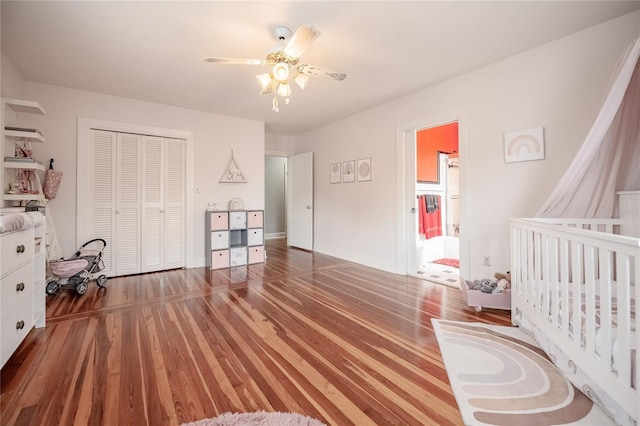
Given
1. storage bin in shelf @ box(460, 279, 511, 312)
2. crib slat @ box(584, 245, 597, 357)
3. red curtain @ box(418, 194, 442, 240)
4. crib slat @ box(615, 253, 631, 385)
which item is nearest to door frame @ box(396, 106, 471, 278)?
red curtain @ box(418, 194, 442, 240)

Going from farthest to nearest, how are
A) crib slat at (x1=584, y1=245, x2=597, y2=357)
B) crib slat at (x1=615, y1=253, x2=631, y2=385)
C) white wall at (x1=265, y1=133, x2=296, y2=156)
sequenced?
white wall at (x1=265, y1=133, x2=296, y2=156) → crib slat at (x1=584, y1=245, x2=597, y2=357) → crib slat at (x1=615, y1=253, x2=631, y2=385)

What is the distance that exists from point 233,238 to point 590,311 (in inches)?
167

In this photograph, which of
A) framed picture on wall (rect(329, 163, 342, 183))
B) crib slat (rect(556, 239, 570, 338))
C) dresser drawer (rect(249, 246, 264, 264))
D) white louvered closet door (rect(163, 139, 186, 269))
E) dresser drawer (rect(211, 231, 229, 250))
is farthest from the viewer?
framed picture on wall (rect(329, 163, 342, 183))

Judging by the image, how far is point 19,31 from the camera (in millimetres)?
2262

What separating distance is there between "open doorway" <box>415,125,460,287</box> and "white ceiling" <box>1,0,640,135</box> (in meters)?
1.73

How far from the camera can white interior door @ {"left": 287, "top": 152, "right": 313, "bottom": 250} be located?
555 cm

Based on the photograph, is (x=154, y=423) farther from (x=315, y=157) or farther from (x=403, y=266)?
(x=315, y=157)

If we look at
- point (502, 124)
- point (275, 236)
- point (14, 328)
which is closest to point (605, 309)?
point (502, 124)

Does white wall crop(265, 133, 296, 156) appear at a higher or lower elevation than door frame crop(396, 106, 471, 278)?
higher

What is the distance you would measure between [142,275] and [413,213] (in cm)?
378

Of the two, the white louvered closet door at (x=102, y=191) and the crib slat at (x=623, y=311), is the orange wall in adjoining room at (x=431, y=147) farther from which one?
the white louvered closet door at (x=102, y=191)

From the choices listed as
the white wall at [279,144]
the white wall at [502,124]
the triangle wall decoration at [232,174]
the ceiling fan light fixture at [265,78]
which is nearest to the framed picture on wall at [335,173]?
the white wall at [502,124]

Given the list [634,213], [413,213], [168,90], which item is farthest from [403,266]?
[168,90]

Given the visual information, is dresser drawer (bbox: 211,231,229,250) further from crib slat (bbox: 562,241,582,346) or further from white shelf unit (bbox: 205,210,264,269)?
crib slat (bbox: 562,241,582,346)
